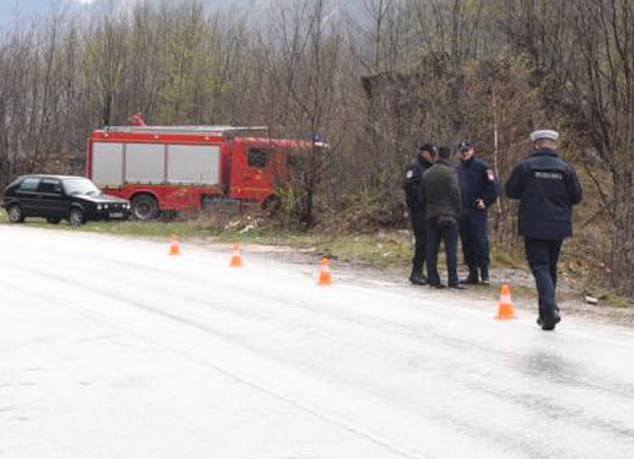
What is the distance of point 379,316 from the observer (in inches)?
451

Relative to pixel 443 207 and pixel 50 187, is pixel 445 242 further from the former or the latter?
pixel 50 187

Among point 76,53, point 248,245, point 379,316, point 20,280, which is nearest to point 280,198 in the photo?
point 248,245

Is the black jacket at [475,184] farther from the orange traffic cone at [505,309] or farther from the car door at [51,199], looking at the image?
the car door at [51,199]

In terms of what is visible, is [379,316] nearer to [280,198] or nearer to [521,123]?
[521,123]

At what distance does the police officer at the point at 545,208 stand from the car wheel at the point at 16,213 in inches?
1016

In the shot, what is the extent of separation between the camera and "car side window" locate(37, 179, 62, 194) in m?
32.5

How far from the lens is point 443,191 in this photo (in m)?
14.1

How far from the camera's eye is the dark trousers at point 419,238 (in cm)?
1483

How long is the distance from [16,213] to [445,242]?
→ 2261cm

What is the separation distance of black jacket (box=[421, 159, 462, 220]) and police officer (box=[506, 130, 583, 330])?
3.56 metres

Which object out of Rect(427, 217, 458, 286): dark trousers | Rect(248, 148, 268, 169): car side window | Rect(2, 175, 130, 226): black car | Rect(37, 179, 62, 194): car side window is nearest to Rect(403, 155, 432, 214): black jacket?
Rect(427, 217, 458, 286): dark trousers

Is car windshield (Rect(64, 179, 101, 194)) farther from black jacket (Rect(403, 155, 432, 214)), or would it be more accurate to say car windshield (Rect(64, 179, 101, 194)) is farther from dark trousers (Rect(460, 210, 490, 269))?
dark trousers (Rect(460, 210, 490, 269))

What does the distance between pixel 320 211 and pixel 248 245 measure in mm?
3462

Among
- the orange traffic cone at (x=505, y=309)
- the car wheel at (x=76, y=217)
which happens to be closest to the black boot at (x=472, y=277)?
the orange traffic cone at (x=505, y=309)
